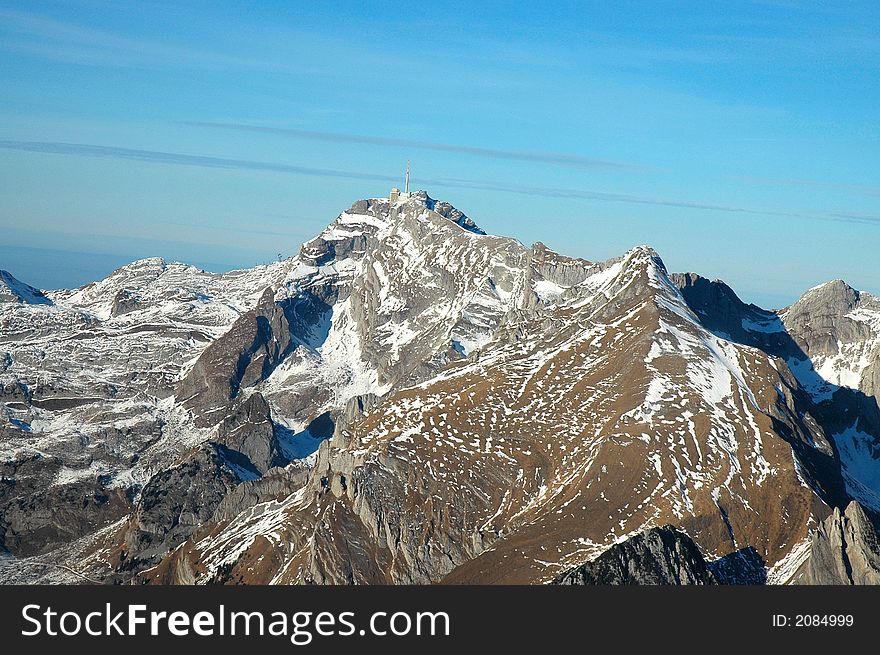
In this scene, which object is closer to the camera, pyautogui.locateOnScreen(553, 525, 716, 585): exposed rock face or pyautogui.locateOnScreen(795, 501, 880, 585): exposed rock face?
pyautogui.locateOnScreen(553, 525, 716, 585): exposed rock face

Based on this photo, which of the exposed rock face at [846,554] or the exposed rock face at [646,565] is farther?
the exposed rock face at [846,554]

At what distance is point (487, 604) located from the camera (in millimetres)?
111312

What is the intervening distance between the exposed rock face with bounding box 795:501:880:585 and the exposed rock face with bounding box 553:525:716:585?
68.5 feet

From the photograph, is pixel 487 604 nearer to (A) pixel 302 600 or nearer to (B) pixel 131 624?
(A) pixel 302 600

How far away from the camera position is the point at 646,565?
577 feet

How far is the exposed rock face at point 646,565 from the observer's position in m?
172

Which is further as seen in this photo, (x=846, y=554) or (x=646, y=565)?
(x=846, y=554)

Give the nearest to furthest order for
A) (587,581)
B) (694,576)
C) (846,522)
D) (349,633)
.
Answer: (349,633)
(587,581)
(694,576)
(846,522)

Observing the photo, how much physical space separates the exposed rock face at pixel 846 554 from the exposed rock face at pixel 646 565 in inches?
822

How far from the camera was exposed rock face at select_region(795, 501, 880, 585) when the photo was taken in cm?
A: 18950

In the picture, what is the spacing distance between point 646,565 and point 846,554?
40421mm

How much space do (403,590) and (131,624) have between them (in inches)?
963

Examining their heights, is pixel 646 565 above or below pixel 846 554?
below

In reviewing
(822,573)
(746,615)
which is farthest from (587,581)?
(746,615)
